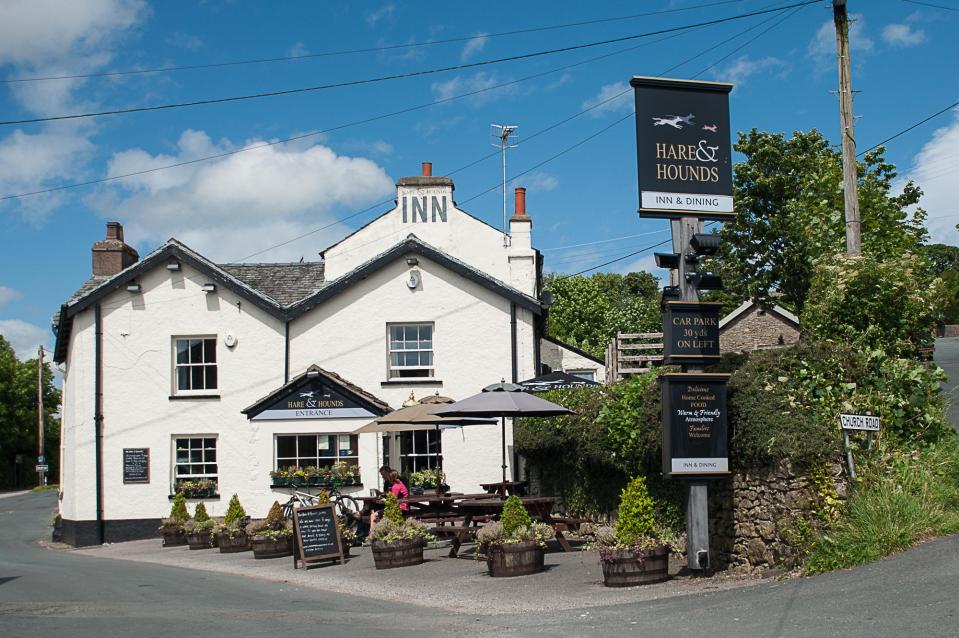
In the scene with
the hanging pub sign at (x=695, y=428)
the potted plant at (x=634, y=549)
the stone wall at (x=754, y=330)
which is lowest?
the potted plant at (x=634, y=549)

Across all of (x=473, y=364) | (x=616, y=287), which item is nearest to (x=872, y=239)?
(x=473, y=364)

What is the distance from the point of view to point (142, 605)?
12.1 metres

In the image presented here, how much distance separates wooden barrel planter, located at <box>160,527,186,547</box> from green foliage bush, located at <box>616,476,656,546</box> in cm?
1268

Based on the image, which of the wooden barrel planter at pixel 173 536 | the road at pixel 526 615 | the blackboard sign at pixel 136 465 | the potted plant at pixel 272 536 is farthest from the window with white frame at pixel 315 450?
the road at pixel 526 615

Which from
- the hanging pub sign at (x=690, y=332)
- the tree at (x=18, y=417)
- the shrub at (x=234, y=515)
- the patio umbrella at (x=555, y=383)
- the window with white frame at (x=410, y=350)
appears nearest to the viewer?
the hanging pub sign at (x=690, y=332)

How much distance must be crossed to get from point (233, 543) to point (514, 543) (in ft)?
26.3

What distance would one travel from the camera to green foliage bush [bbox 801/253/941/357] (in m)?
13.5

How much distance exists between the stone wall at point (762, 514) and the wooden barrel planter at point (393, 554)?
4.89 m

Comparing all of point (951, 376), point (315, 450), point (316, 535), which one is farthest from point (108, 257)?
point (951, 376)

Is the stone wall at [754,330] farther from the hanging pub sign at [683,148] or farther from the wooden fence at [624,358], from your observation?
the hanging pub sign at [683,148]

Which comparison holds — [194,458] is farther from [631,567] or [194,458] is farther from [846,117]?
[846,117]

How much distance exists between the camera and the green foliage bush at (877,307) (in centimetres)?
1346

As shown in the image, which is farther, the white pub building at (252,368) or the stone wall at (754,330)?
the stone wall at (754,330)

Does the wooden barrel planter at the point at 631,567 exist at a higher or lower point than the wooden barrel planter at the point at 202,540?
higher
